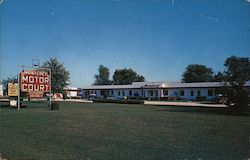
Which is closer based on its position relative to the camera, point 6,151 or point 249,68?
point 6,151

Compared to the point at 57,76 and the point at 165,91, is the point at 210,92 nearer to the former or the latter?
the point at 165,91

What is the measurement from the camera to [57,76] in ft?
164

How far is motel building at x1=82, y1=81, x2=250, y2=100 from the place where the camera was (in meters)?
54.8

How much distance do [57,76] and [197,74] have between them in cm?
6712

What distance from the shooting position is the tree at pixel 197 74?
103 meters

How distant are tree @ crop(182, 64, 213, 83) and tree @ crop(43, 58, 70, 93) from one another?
63.7 metres

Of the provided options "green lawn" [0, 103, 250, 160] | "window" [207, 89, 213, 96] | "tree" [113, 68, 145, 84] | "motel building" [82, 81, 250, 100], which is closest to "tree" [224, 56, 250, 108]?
"green lawn" [0, 103, 250, 160]

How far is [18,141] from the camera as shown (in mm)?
9844

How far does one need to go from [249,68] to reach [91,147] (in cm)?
1696

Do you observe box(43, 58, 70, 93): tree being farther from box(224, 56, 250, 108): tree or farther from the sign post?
box(224, 56, 250, 108): tree

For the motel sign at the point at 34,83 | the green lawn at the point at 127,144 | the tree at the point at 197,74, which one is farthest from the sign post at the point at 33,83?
the tree at the point at 197,74

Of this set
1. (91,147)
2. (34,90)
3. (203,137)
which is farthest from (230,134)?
(34,90)

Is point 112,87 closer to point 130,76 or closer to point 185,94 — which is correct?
point 185,94

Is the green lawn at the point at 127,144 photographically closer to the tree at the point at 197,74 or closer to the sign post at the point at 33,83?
the sign post at the point at 33,83
